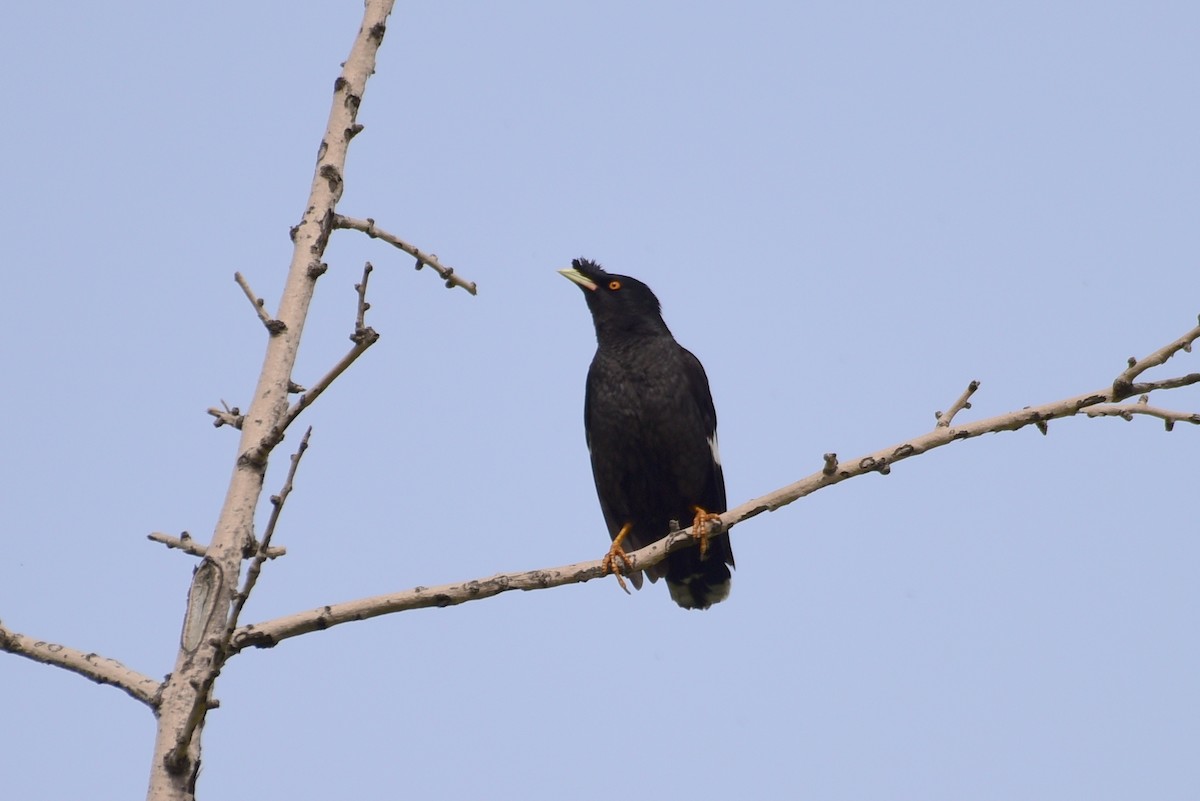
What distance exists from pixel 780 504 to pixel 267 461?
1.79 m

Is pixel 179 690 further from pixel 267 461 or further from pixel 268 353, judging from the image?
pixel 268 353

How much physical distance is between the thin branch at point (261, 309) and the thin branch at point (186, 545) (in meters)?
0.65

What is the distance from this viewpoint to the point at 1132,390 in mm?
4148

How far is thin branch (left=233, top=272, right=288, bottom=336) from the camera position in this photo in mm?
3689

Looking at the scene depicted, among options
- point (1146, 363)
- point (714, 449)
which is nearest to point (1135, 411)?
point (1146, 363)

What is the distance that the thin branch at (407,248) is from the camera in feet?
13.6

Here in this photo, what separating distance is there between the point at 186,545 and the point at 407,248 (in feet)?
4.56

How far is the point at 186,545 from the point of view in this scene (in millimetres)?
3582

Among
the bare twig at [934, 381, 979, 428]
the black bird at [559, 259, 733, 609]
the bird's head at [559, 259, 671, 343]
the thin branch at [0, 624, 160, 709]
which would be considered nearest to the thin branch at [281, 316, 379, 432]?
the thin branch at [0, 624, 160, 709]

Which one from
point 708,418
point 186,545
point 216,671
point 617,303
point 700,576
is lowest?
point 216,671

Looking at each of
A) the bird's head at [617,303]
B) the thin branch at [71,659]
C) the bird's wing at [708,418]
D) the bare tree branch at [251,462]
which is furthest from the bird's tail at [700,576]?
the thin branch at [71,659]

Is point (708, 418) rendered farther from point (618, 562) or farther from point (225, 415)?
point (225, 415)

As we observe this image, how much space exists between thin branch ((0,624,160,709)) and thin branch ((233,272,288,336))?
3.46 feet

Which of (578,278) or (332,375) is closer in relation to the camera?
(332,375)
